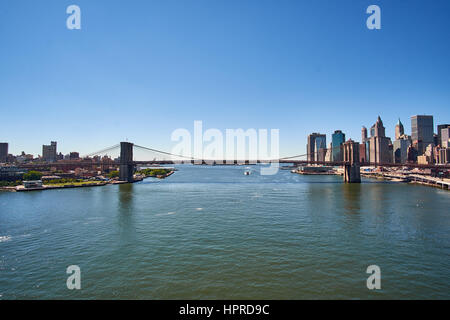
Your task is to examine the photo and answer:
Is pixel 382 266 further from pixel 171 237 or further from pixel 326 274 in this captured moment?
pixel 171 237

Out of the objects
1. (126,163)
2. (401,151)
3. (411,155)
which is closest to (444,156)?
(411,155)

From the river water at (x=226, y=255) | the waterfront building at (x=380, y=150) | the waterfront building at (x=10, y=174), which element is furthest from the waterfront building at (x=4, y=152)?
the waterfront building at (x=380, y=150)

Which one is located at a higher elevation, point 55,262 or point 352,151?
point 352,151

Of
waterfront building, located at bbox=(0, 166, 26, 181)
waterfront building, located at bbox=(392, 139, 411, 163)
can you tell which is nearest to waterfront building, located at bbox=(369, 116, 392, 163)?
waterfront building, located at bbox=(392, 139, 411, 163)

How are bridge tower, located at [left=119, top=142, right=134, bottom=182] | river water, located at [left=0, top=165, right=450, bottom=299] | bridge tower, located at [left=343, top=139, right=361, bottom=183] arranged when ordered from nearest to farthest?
river water, located at [left=0, top=165, right=450, bottom=299], bridge tower, located at [left=343, top=139, right=361, bottom=183], bridge tower, located at [left=119, top=142, right=134, bottom=182]

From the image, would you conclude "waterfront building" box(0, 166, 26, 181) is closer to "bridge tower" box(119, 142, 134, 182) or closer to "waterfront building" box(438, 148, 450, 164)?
"bridge tower" box(119, 142, 134, 182)

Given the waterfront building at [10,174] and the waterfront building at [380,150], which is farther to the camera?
the waterfront building at [380,150]

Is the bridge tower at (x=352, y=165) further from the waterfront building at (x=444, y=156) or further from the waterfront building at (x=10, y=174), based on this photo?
the waterfront building at (x=444, y=156)

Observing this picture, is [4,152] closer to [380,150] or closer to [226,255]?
[226,255]

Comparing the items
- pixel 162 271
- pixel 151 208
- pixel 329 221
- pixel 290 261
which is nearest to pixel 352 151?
pixel 329 221
